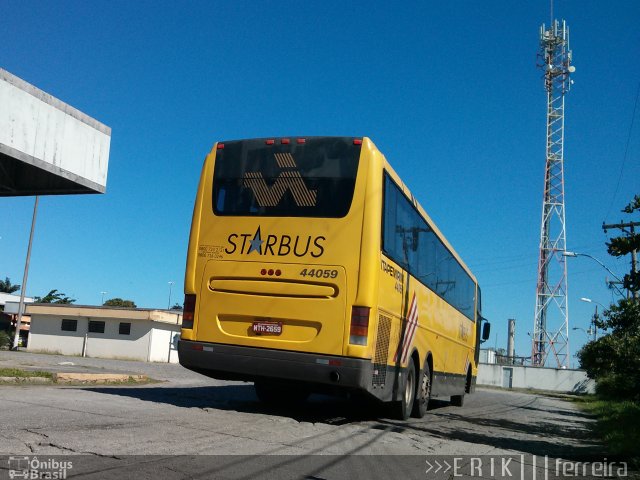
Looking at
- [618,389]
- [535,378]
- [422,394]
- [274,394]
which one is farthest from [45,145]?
[535,378]

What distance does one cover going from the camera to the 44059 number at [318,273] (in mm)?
9352

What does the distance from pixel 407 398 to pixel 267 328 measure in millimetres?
3391

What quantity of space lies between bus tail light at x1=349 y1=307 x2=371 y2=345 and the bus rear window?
1.46m

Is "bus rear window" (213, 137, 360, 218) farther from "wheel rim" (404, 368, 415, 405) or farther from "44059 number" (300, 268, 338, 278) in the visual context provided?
"wheel rim" (404, 368, 415, 405)

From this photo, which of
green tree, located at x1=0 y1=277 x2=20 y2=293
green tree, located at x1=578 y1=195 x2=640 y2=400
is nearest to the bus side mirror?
green tree, located at x1=578 y1=195 x2=640 y2=400

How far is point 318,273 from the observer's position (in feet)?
30.9

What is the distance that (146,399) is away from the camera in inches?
442

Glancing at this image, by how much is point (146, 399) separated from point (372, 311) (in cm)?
468

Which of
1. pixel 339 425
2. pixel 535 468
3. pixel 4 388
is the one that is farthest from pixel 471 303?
pixel 4 388

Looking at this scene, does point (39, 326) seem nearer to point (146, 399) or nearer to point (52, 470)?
point (146, 399)

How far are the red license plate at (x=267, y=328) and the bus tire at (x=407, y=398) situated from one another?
8.76 feet

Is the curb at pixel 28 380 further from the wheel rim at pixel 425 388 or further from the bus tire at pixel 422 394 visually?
the wheel rim at pixel 425 388
